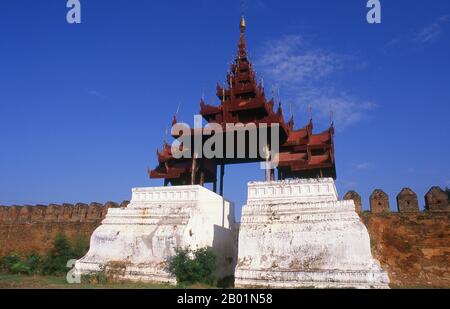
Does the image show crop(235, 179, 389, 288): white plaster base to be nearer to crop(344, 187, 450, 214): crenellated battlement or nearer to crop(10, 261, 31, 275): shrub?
crop(344, 187, 450, 214): crenellated battlement

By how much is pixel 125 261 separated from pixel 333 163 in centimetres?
1010

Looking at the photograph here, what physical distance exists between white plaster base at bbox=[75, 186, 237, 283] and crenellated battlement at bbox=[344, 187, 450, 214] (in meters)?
7.10

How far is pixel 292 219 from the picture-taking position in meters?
14.3

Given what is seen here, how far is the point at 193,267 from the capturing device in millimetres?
13820

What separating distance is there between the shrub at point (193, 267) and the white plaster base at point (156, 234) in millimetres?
453

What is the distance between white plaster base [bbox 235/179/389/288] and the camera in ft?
41.3

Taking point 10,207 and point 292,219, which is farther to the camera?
point 10,207

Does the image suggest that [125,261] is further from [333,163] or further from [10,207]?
[10,207]
